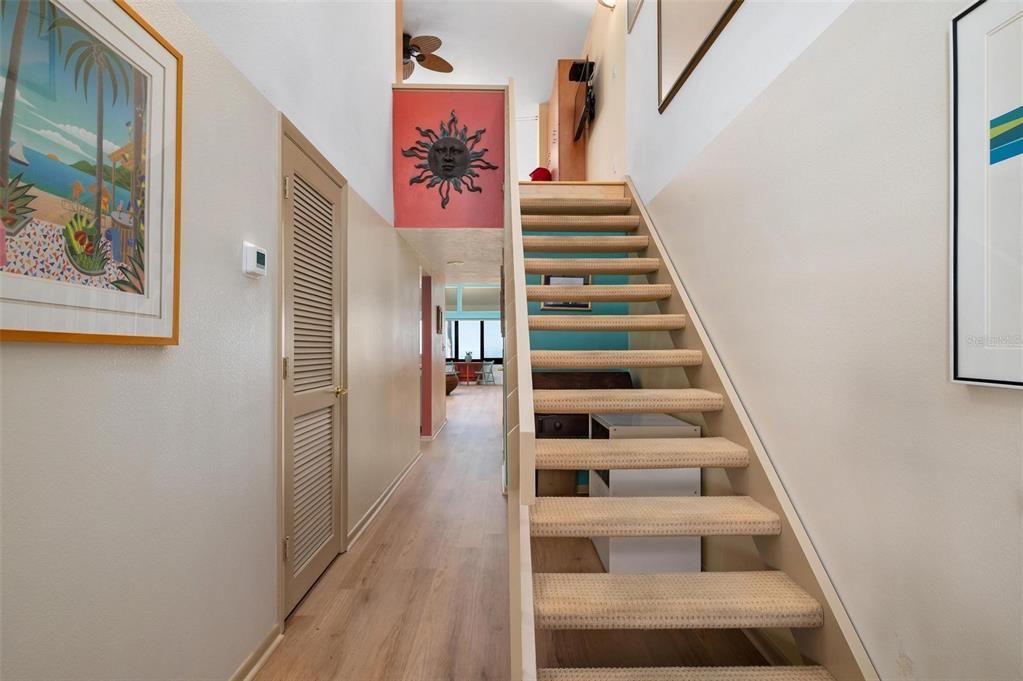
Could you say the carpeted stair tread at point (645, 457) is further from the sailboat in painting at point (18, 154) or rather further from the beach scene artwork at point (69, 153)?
the sailboat in painting at point (18, 154)

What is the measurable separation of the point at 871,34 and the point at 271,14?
216 cm

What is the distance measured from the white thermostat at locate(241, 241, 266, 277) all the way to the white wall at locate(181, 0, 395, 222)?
0.43 metres

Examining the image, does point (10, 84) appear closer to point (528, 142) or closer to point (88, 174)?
point (88, 174)

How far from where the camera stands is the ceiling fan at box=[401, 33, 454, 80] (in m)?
5.57

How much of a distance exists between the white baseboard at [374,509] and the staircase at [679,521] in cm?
169

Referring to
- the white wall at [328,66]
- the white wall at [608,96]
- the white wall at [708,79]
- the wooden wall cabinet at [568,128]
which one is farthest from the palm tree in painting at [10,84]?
the wooden wall cabinet at [568,128]

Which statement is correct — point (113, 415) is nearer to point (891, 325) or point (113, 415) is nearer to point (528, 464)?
point (528, 464)

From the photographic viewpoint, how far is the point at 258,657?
1.95 metres

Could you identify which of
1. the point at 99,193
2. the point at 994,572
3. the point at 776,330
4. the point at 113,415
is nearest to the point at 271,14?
the point at 99,193

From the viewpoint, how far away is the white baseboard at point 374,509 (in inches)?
125

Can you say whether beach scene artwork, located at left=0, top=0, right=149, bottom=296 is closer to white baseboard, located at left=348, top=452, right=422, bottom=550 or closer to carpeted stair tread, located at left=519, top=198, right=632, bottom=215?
white baseboard, located at left=348, top=452, right=422, bottom=550

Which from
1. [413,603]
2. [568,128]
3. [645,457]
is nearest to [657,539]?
[645,457]

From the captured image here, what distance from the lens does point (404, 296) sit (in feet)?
15.6

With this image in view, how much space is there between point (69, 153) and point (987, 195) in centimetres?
196
